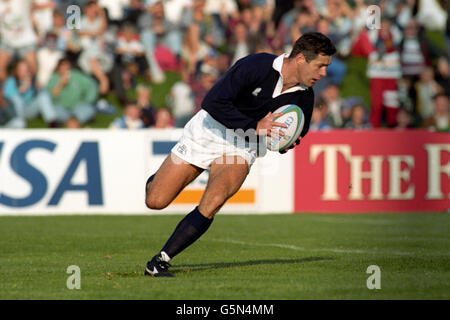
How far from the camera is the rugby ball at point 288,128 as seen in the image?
909cm

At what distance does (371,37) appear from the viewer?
2145 cm

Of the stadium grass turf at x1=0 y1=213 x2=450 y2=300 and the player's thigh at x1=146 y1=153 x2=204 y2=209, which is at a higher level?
the player's thigh at x1=146 y1=153 x2=204 y2=209

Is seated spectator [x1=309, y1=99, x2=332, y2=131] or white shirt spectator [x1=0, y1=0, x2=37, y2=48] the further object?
white shirt spectator [x1=0, y1=0, x2=37, y2=48]

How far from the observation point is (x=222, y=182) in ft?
29.7

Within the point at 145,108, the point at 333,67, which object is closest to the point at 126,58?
the point at 145,108

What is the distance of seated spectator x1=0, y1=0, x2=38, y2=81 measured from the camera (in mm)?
19047

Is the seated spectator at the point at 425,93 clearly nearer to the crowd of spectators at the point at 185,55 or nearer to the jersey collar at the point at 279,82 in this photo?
the crowd of spectators at the point at 185,55

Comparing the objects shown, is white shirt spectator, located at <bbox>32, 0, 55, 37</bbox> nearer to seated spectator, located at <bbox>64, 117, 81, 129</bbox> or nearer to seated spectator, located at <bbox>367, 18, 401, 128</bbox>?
seated spectator, located at <bbox>64, 117, 81, 129</bbox>

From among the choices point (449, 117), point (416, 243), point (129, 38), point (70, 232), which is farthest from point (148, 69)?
point (416, 243)

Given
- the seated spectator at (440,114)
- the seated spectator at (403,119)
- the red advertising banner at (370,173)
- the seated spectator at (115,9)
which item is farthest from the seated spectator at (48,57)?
the seated spectator at (440,114)

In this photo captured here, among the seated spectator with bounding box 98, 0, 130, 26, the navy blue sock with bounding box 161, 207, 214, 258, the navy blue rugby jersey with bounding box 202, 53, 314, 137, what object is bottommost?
the navy blue sock with bounding box 161, 207, 214, 258

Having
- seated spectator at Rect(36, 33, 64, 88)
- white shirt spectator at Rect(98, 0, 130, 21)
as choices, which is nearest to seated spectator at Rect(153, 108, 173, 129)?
seated spectator at Rect(36, 33, 64, 88)

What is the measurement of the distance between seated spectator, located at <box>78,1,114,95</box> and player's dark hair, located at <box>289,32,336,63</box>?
35.4 feet

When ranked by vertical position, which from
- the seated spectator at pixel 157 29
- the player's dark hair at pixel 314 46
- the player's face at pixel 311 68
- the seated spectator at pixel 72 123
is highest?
the seated spectator at pixel 157 29
